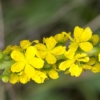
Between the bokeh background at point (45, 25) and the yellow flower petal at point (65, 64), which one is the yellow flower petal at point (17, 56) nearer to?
the yellow flower petal at point (65, 64)

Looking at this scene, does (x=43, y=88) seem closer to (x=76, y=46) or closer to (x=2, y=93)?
(x=2, y=93)

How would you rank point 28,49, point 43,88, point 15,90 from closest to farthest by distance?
point 28,49 < point 43,88 < point 15,90

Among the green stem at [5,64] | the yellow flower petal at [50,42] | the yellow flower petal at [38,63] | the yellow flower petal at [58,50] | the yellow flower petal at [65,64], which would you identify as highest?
Result: the yellow flower petal at [50,42]

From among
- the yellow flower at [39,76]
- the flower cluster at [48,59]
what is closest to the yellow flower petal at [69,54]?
the flower cluster at [48,59]

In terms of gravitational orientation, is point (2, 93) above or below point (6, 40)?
below

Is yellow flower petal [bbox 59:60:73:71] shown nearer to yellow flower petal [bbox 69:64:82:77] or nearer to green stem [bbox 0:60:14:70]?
yellow flower petal [bbox 69:64:82:77]

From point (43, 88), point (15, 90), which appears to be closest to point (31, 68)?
point (43, 88)

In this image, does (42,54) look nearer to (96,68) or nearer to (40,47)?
(40,47)
